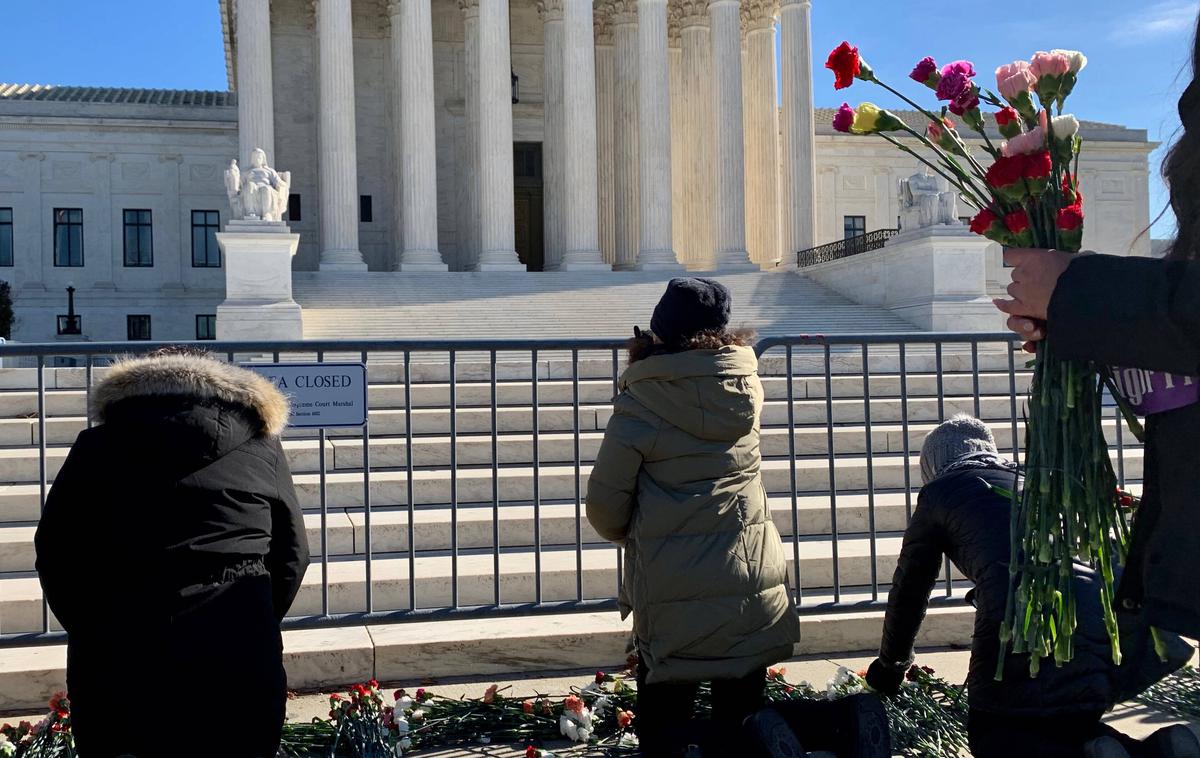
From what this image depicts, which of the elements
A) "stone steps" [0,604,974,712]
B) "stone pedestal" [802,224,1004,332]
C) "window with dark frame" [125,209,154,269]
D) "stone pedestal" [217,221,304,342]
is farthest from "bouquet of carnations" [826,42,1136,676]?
"window with dark frame" [125,209,154,269]

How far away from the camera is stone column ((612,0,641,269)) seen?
32.0 metres

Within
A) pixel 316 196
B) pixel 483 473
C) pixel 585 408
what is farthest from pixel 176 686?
pixel 316 196

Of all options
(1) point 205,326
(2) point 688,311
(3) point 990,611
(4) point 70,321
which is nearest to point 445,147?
(1) point 205,326

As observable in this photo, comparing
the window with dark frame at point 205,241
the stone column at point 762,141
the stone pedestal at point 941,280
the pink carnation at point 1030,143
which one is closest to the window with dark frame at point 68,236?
the window with dark frame at point 205,241

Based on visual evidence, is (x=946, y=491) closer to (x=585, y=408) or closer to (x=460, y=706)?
(x=460, y=706)

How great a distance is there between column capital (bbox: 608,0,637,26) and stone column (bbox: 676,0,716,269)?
2022mm

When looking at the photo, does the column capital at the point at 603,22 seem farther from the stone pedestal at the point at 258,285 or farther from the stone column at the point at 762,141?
the stone pedestal at the point at 258,285

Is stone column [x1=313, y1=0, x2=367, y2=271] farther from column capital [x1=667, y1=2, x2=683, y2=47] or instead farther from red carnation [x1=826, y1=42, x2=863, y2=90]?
red carnation [x1=826, y1=42, x2=863, y2=90]

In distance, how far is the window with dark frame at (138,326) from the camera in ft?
121

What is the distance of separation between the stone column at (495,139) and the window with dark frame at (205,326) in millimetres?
12150

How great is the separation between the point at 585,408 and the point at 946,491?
657cm

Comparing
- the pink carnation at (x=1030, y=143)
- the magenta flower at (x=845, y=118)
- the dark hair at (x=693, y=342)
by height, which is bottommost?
the dark hair at (x=693, y=342)

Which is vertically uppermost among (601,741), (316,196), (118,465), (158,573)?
(316,196)

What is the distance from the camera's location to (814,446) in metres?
9.68
